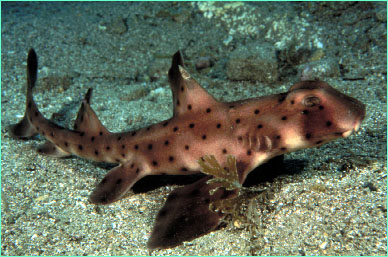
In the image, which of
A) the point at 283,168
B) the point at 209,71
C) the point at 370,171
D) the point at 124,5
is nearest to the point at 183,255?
the point at 283,168

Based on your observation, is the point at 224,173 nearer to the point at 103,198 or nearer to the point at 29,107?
the point at 103,198

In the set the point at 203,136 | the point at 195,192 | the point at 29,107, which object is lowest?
the point at 195,192

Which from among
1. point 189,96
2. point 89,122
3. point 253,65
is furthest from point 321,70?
point 89,122

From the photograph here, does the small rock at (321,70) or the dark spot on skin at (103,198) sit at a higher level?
the small rock at (321,70)

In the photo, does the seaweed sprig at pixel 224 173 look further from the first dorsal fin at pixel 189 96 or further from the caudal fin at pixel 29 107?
the caudal fin at pixel 29 107

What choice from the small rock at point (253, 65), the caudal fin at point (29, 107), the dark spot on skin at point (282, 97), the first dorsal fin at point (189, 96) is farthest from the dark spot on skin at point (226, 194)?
the small rock at point (253, 65)

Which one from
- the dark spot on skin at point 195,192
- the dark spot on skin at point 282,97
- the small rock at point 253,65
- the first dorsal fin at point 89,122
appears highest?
the small rock at point 253,65

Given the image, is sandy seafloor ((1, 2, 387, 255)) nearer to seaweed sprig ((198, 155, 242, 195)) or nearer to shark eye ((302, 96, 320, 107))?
seaweed sprig ((198, 155, 242, 195))

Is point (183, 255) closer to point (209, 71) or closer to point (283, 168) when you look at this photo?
point (283, 168)
